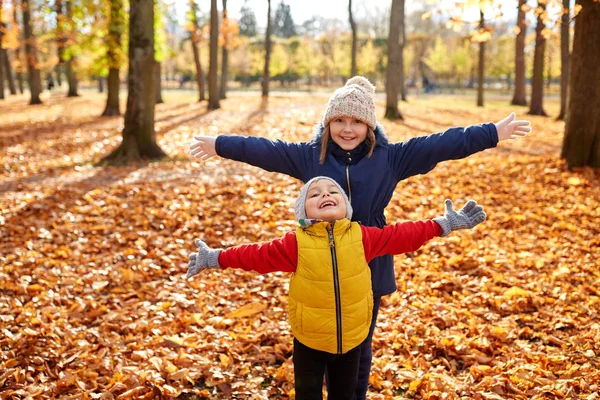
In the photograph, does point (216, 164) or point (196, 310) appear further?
point (216, 164)

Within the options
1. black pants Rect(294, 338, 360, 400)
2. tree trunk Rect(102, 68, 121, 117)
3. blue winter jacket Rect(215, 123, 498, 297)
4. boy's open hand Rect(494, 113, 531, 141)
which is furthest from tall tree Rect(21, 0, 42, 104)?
boy's open hand Rect(494, 113, 531, 141)

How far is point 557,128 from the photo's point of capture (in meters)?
15.3

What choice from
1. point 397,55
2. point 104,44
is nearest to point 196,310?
point 397,55

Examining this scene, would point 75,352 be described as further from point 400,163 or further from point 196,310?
point 400,163

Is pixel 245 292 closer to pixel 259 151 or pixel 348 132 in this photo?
pixel 259 151

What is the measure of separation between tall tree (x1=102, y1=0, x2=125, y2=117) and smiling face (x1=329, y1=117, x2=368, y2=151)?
15.8 m

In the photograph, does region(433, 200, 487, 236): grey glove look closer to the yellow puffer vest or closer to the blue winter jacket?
the blue winter jacket

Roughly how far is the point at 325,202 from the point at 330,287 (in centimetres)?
42

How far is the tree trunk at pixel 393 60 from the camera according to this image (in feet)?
51.7

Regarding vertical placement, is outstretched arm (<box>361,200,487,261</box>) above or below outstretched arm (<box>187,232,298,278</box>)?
above

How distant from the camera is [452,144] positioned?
269 cm

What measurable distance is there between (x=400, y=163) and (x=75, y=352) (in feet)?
10.2

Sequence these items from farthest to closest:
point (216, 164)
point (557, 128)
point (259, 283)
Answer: point (557, 128)
point (216, 164)
point (259, 283)

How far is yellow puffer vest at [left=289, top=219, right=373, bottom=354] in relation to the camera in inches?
91.8
